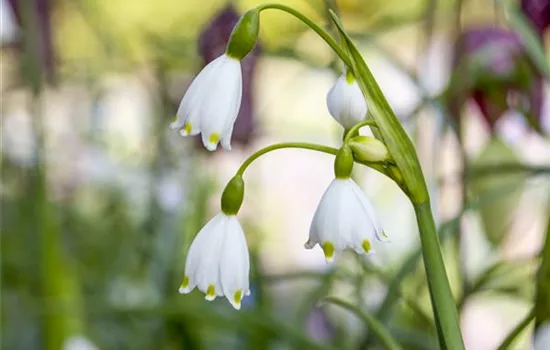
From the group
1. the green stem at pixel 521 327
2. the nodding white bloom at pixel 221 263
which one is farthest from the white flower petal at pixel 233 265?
the green stem at pixel 521 327

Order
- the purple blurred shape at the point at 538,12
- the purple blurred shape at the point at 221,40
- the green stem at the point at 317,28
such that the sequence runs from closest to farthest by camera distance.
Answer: the green stem at the point at 317,28, the purple blurred shape at the point at 538,12, the purple blurred shape at the point at 221,40

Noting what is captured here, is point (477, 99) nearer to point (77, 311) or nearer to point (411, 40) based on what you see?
point (77, 311)

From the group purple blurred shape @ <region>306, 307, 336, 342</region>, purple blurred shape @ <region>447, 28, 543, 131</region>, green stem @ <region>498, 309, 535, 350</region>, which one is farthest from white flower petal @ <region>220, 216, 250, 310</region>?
purple blurred shape @ <region>306, 307, 336, 342</region>

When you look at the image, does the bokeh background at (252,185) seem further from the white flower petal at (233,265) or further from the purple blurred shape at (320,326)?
the white flower petal at (233,265)

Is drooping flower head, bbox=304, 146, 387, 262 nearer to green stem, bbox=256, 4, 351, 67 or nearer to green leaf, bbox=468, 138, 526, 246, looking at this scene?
green stem, bbox=256, 4, 351, 67

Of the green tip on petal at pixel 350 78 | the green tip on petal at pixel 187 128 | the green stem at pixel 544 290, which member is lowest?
the green stem at pixel 544 290
